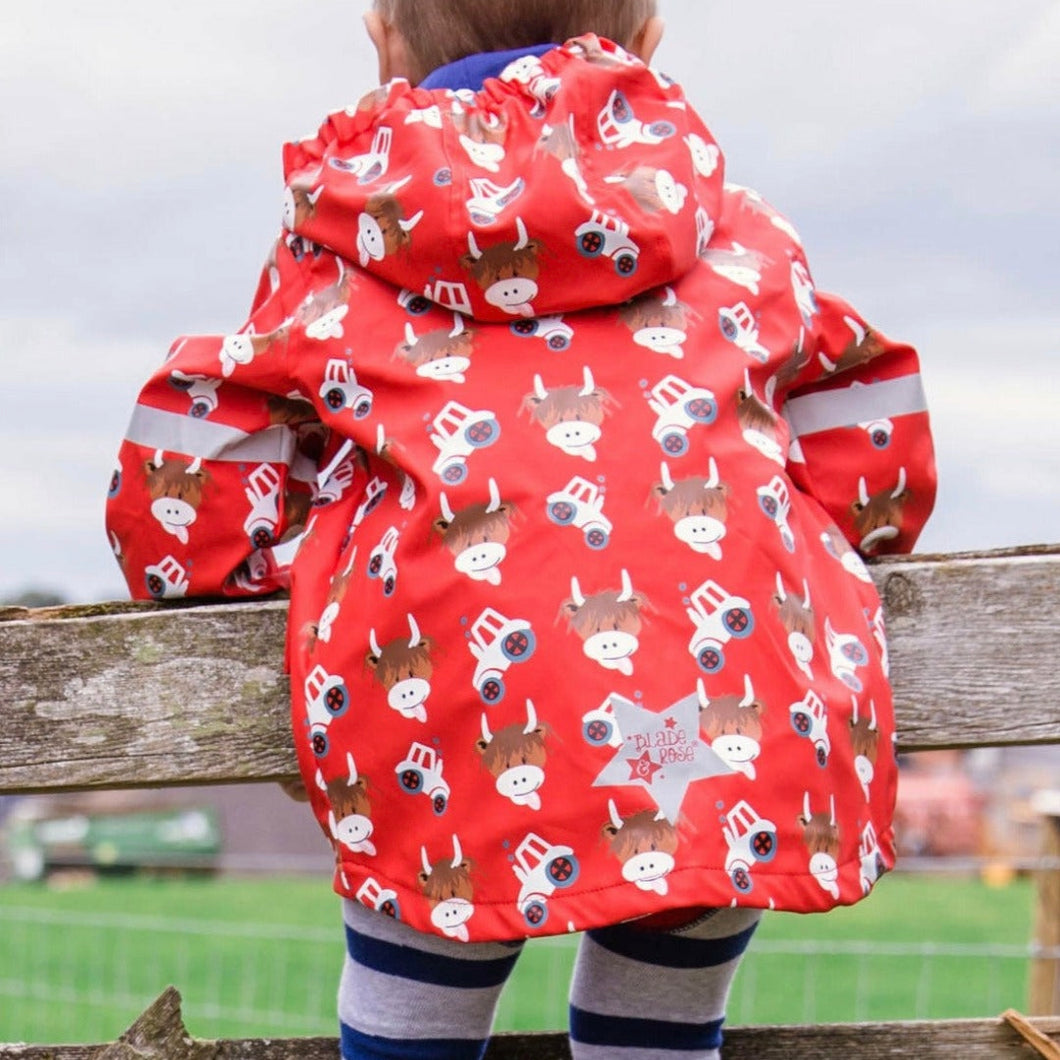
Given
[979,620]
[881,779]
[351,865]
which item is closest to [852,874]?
[881,779]

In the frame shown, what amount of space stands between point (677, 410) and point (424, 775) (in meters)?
0.35

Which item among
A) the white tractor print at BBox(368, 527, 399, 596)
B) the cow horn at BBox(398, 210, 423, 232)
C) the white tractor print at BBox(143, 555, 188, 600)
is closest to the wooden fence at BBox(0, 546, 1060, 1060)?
the white tractor print at BBox(143, 555, 188, 600)

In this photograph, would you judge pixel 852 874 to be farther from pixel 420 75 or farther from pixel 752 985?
pixel 752 985

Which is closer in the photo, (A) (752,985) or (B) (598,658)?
(B) (598,658)

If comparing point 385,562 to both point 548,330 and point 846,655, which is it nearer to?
point 548,330

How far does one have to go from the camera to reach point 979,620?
138 centimetres

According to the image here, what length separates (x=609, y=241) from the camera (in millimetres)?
1268

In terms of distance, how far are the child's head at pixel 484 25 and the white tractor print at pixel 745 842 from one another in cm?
69

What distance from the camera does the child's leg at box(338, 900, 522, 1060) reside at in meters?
1.30

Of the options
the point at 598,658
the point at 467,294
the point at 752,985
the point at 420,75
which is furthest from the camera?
the point at 752,985

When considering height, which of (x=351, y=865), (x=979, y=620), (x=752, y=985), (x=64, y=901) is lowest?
(x=64, y=901)

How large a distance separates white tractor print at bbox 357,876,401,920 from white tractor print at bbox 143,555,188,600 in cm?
31

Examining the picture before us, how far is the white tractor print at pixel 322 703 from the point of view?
4.10 ft

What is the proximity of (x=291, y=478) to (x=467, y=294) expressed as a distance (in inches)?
10.7
